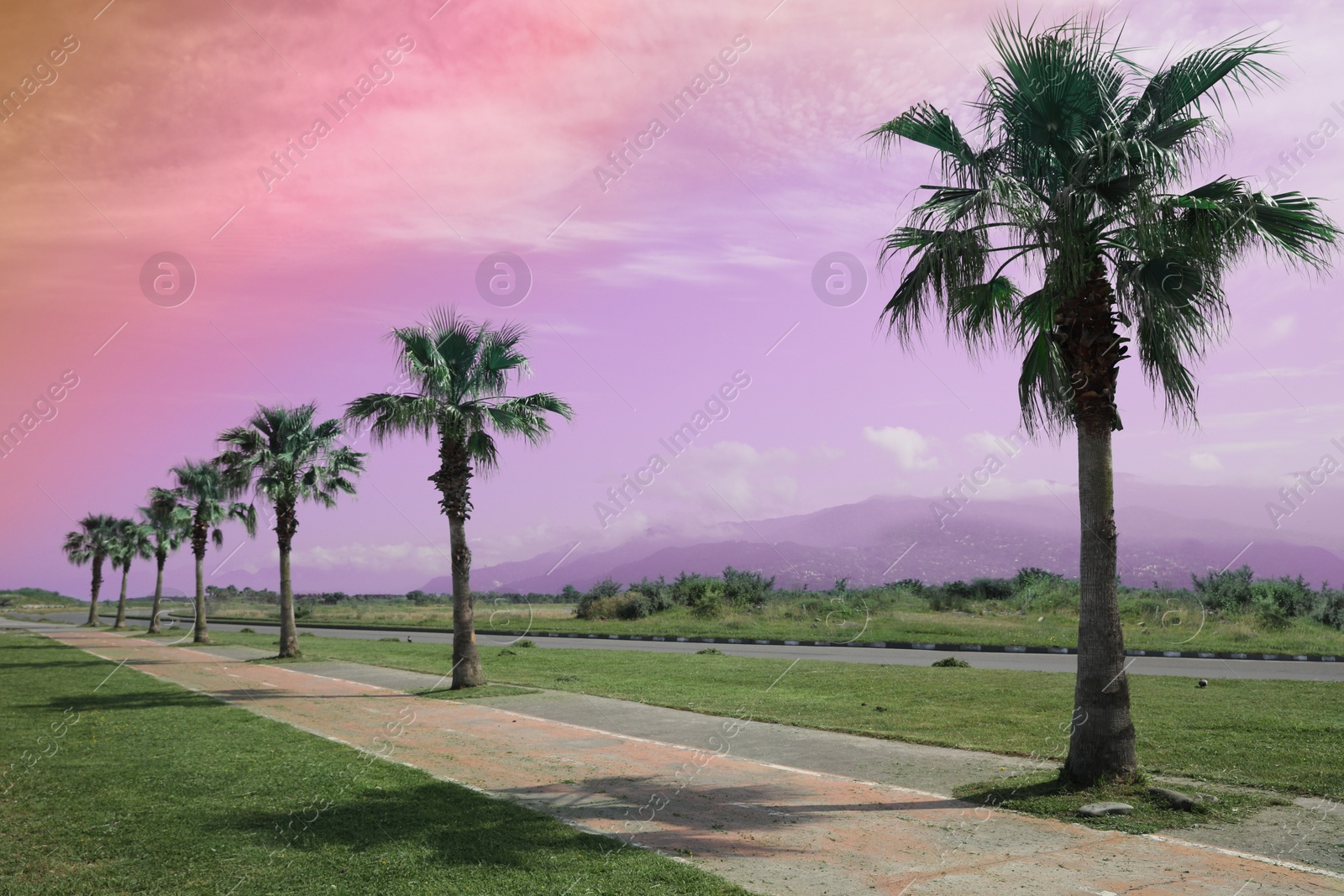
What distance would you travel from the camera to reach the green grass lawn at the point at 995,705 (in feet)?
33.4

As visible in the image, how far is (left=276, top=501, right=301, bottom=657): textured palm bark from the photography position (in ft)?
96.7

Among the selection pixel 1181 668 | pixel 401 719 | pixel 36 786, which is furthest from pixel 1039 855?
pixel 1181 668

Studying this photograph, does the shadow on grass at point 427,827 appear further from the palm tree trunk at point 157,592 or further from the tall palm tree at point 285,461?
the palm tree trunk at point 157,592

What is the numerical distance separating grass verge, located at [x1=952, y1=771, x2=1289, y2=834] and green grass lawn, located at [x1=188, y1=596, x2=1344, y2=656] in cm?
1889

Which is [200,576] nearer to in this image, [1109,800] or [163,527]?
[163,527]

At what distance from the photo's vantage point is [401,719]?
15094 mm

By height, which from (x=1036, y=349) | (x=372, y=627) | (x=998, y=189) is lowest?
(x=372, y=627)

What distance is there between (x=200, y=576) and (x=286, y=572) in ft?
44.9

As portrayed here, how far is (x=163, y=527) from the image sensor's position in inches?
2125

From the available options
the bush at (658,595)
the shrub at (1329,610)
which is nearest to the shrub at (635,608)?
the bush at (658,595)

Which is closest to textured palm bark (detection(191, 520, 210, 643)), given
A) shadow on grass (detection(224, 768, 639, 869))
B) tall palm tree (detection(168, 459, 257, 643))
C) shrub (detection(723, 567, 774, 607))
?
tall palm tree (detection(168, 459, 257, 643))

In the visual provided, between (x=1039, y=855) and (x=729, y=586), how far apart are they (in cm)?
4385

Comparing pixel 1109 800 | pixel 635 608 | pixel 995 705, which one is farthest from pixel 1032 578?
pixel 1109 800

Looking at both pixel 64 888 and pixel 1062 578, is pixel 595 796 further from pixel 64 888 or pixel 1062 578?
pixel 1062 578
